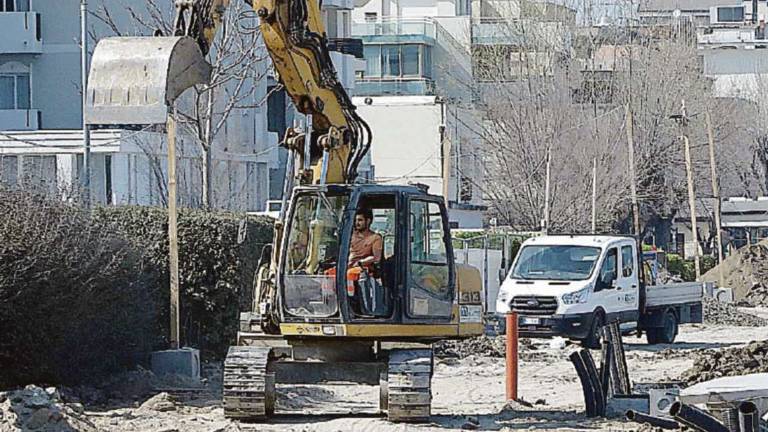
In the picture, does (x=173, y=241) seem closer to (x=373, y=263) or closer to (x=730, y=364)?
(x=373, y=263)

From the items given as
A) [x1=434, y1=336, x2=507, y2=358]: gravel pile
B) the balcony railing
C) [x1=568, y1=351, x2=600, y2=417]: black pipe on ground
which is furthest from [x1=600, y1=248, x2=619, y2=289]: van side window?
the balcony railing

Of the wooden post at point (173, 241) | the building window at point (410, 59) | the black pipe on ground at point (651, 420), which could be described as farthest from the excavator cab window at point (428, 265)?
the building window at point (410, 59)

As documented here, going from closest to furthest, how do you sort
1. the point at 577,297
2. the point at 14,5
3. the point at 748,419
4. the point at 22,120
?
the point at 748,419, the point at 577,297, the point at 22,120, the point at 14,5

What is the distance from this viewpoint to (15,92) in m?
41.4

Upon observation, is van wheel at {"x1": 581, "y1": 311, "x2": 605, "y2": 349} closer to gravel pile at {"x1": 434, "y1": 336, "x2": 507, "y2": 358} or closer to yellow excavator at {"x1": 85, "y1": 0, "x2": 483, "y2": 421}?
gravel pile at {"x1": 434, "y1": 336, "x2": 507, "y2": 358}

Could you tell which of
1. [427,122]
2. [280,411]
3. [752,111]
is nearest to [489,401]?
[280,411]

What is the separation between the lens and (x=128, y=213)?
68.2 ft

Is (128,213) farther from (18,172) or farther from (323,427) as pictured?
(323,427)

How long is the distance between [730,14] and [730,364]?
9689 centimetres

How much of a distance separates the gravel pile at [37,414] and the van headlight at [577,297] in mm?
13861

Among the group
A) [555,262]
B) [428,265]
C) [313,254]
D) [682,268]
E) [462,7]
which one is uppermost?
[462,7]

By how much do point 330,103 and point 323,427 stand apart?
390cm

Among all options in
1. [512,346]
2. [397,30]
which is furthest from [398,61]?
[512,346]

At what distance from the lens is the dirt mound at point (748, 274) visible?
47.9 metres
